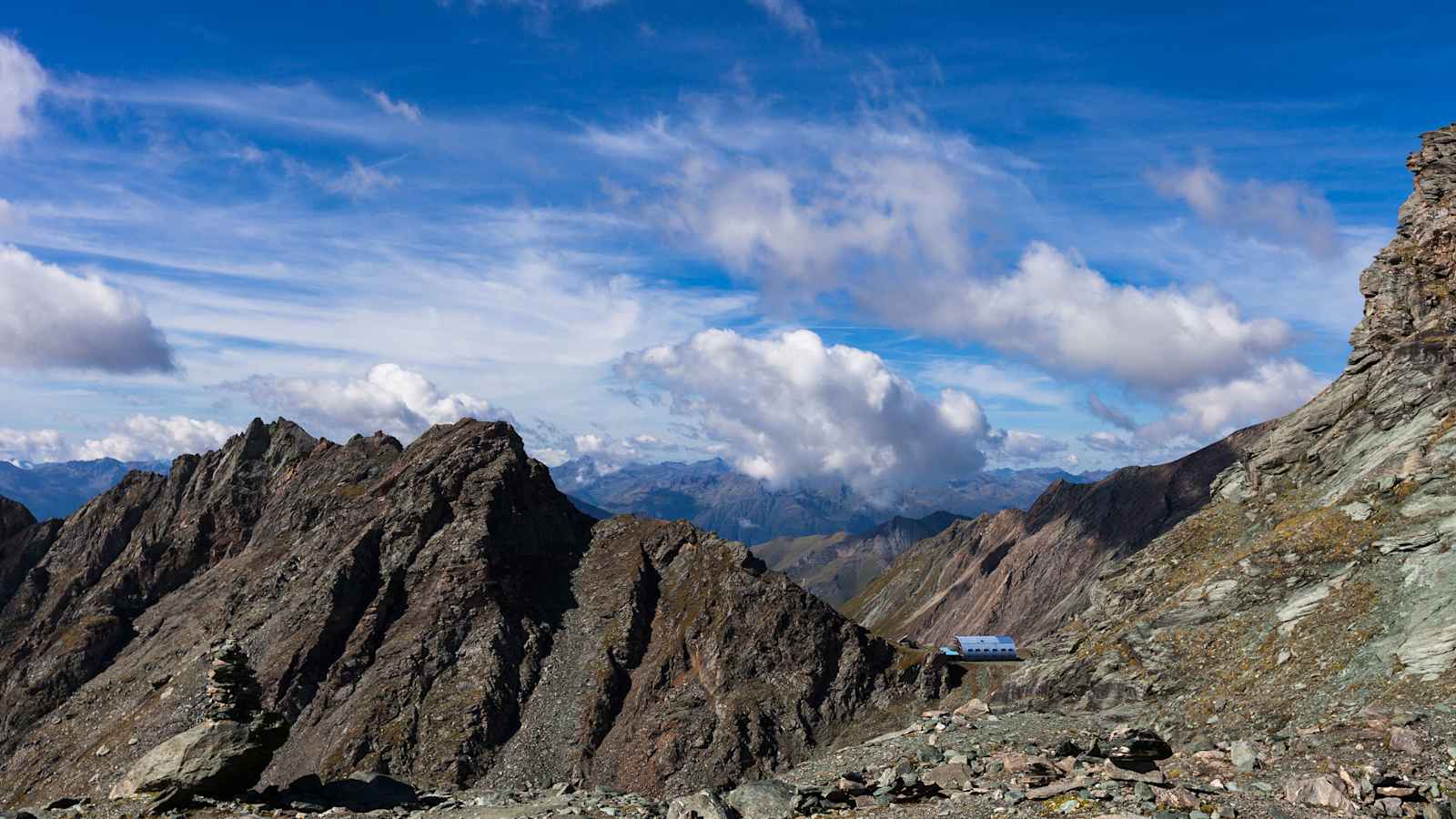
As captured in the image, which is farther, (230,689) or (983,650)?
(983,650)

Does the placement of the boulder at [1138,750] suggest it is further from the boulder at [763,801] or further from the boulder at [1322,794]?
the boulder at [763,801]

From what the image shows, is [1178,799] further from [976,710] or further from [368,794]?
[368,794]

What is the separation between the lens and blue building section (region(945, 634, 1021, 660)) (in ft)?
447

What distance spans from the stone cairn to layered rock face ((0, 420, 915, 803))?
57193 mm

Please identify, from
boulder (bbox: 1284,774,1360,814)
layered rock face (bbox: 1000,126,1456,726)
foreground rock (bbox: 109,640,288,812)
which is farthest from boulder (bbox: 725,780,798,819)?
foreground rock (bbox: 109,640,288,812)

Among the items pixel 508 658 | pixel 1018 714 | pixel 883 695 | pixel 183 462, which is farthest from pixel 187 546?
pixel 1018 714

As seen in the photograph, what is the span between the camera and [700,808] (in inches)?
1405

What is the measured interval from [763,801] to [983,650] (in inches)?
4378

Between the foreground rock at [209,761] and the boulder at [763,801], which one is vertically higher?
the boulder at [763,801]

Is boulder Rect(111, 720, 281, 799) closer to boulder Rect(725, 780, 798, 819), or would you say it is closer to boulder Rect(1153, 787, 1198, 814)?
boulder Rect(725, 780, 798, 819)

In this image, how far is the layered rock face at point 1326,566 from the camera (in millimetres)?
40438

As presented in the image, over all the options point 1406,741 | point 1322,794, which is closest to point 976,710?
point 1406,741

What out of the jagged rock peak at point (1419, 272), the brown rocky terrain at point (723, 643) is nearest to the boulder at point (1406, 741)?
the brown rocky terrain at point (723, 643)

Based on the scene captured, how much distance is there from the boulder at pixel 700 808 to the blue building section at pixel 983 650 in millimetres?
106851
